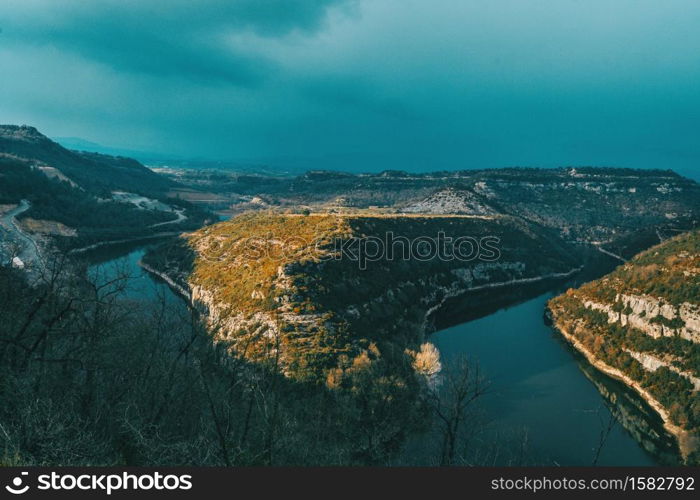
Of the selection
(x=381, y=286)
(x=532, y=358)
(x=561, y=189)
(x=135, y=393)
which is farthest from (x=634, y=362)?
(x=561, y=189)

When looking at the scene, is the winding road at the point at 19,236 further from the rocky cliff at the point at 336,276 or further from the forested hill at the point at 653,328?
the forested hill at the point at 653,328

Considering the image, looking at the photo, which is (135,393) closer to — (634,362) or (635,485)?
(635,485)

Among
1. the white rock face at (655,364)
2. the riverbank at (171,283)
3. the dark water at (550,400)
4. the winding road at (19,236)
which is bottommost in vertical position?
the dark water at (550,400)

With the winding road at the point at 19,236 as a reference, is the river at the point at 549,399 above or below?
below

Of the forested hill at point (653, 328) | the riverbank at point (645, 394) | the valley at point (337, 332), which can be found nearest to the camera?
Answer: the valley at point (337, 332)

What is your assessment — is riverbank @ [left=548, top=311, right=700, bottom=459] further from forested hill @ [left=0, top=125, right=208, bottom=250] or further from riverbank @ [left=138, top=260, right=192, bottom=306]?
forested hill @ [left=0, top=125, right=208, bottom=250]

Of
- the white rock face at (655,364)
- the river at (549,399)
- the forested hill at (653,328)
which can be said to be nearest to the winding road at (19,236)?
the river at (549,399)
